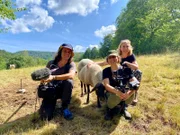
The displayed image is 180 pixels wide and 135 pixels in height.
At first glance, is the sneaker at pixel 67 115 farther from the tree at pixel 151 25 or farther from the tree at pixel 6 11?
the tree at pixel 151 25

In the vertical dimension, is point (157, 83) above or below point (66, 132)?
above

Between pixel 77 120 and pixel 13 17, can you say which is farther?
pixel 13 17

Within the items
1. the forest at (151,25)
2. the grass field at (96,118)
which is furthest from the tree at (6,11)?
the forest at (151,25)

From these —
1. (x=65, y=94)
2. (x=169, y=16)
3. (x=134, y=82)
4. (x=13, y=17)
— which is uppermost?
(x=169, y=16)

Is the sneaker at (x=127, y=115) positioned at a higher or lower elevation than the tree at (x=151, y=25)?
lower

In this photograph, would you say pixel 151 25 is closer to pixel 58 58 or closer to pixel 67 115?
pixel 58 58

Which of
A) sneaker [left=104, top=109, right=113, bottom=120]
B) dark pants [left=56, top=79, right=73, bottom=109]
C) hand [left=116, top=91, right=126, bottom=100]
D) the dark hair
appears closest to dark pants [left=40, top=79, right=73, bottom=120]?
dark pants [left=56, top=79, right=73, bottom=109]

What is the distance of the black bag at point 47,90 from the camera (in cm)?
350

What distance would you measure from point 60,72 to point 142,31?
80.2 feet

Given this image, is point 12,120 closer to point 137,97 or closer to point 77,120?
point 77,120

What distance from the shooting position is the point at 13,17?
415 inches

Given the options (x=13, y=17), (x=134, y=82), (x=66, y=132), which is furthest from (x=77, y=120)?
(x=13, y=17)

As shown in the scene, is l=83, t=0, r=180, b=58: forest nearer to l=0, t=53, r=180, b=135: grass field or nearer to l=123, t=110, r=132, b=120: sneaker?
l=0, t=53, r=180, b=135: grass field

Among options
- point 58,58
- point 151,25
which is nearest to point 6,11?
point 58,58
